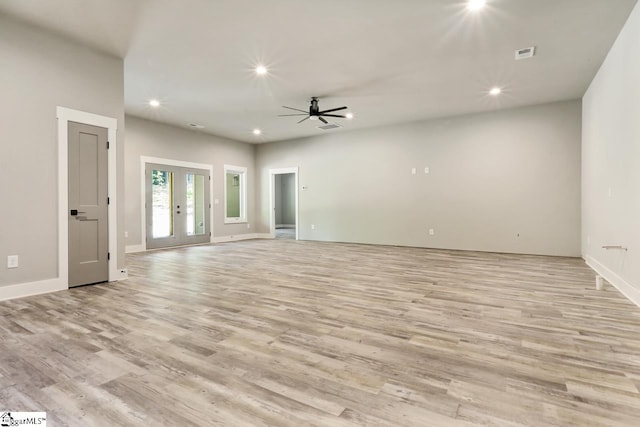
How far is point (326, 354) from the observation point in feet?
6.91

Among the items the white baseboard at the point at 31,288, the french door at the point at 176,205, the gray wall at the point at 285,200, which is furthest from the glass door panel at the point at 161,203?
the gray wall at the point at 285,200

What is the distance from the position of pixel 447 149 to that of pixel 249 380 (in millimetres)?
6810

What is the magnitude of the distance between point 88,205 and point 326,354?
3.65 meters

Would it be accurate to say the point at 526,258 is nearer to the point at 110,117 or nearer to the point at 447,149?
the point at 447,149

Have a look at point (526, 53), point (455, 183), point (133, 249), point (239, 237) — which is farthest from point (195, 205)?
point (526, 53)

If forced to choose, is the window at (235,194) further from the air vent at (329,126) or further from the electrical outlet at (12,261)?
the electrical outlet at (12,261)

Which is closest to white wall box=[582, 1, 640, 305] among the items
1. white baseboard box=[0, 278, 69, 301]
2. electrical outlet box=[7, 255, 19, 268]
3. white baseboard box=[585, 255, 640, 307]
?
white baseboard box=[585, 255, 640, 307]

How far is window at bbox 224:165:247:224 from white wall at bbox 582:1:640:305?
8196 mm

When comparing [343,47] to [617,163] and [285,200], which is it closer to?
[617,163]

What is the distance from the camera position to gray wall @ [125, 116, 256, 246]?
7.15 metres

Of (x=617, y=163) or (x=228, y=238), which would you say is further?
(x=228, y=238)

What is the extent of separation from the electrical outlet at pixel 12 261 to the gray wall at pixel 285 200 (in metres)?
11.4

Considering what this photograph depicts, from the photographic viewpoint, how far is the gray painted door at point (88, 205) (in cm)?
390

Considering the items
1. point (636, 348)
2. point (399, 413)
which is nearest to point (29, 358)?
point (399, 413)
